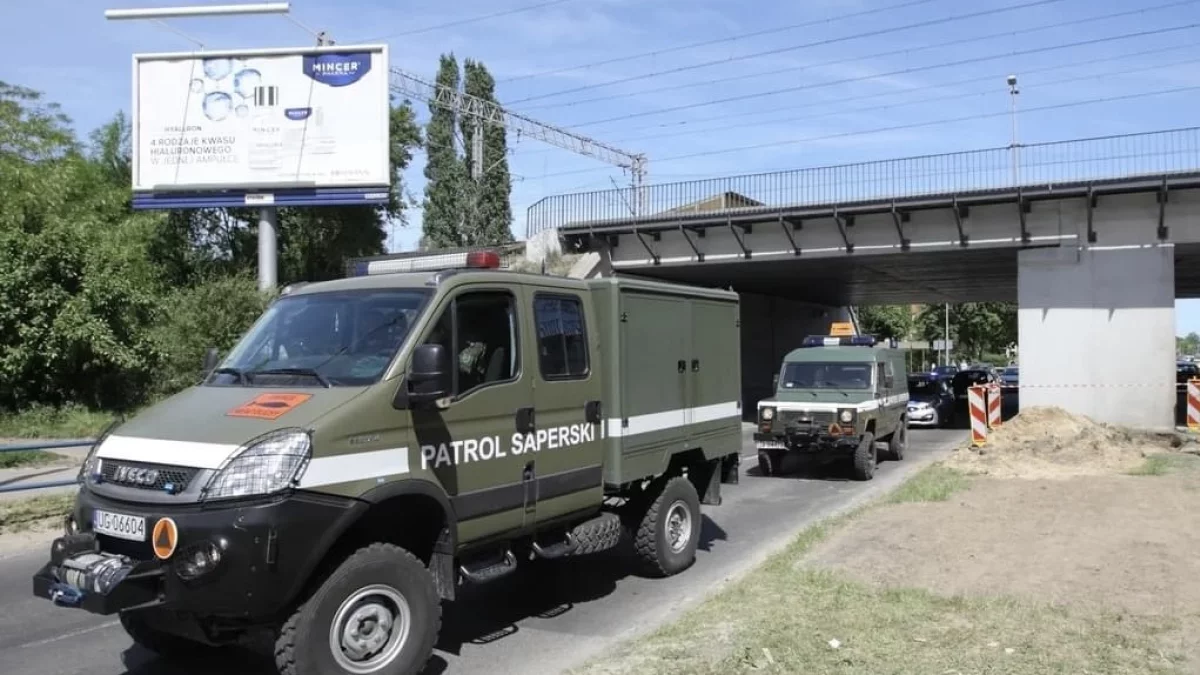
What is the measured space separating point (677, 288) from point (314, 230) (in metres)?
31.3

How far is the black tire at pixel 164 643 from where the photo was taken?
5.38 meters

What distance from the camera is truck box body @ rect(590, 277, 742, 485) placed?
696 cm

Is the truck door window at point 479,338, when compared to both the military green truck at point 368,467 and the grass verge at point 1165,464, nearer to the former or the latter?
the military green truck at point 368,467

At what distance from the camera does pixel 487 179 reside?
47656mm

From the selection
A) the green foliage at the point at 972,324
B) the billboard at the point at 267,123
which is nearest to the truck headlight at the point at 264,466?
the billboard at the point at 267,123

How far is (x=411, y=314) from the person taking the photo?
5414 millimetres

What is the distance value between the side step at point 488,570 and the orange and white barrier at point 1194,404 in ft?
60.9

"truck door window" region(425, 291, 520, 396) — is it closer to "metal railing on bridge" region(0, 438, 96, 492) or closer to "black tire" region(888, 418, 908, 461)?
"metal railing on bridge" region(0, 438, 96, 492)

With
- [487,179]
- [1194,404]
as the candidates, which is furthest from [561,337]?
[487,179]

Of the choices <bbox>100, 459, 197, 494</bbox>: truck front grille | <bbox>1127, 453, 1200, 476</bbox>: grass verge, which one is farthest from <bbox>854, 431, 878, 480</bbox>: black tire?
<bbox>100, 459, 197, 494</bbox>: truck front grille

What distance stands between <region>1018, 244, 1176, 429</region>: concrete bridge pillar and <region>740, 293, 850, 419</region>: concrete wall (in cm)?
1239

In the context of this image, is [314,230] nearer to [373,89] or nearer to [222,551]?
[373,89]

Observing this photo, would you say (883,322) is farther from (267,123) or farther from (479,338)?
(479,338)

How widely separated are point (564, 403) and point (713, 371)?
2547 millimetres
